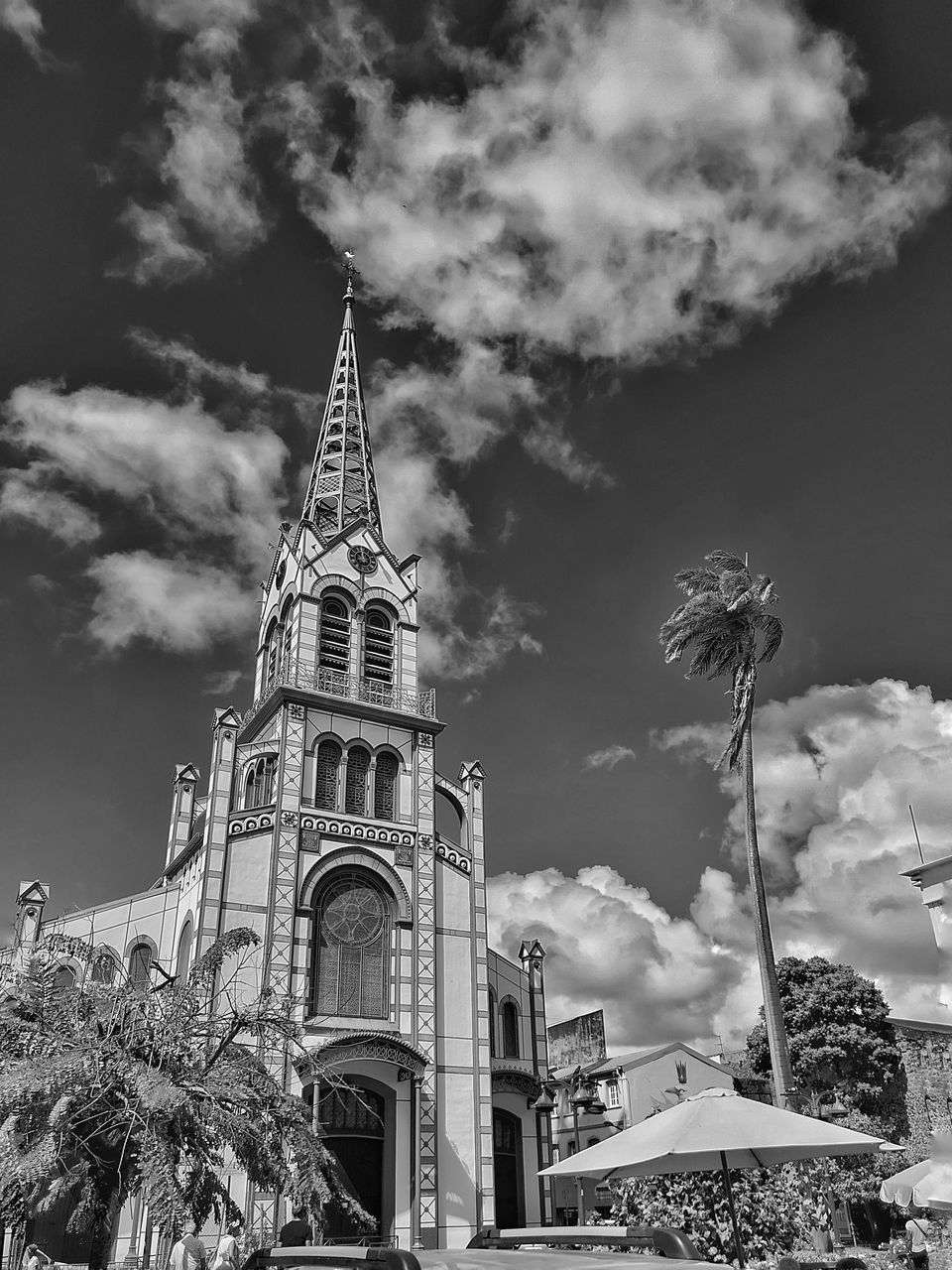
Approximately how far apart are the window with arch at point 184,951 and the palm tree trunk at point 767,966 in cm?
1603

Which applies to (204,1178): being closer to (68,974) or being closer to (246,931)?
(246,931)

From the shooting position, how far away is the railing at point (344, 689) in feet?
102

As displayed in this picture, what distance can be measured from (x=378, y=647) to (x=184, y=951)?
1171cm

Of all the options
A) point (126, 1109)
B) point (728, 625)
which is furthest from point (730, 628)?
point (126, 1109)

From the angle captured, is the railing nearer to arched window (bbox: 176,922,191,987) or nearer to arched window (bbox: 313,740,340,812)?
arched window (bbox: 313,740,340,812)

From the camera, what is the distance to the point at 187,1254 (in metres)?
17.3

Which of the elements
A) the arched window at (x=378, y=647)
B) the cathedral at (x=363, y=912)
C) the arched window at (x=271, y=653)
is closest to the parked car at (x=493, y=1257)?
the cathedral at (x=363, y=912)

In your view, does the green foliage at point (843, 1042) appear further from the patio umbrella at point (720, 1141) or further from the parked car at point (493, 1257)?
the parked car at point (493, 1257)

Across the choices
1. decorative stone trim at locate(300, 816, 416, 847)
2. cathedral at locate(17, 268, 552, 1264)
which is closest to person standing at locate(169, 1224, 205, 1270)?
cathedral at locate(17, 268, 552, 1264)

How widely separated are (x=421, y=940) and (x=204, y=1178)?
1727 centimetres

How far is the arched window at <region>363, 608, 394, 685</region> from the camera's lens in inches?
1310

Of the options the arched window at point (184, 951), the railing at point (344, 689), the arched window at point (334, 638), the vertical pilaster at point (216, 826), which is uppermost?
the arched window at point (334, 638)

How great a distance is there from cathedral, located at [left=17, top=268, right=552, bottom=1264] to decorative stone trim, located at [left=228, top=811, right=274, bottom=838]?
4 cm

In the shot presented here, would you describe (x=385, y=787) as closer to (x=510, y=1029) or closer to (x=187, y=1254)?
(x=510, y=1029)
